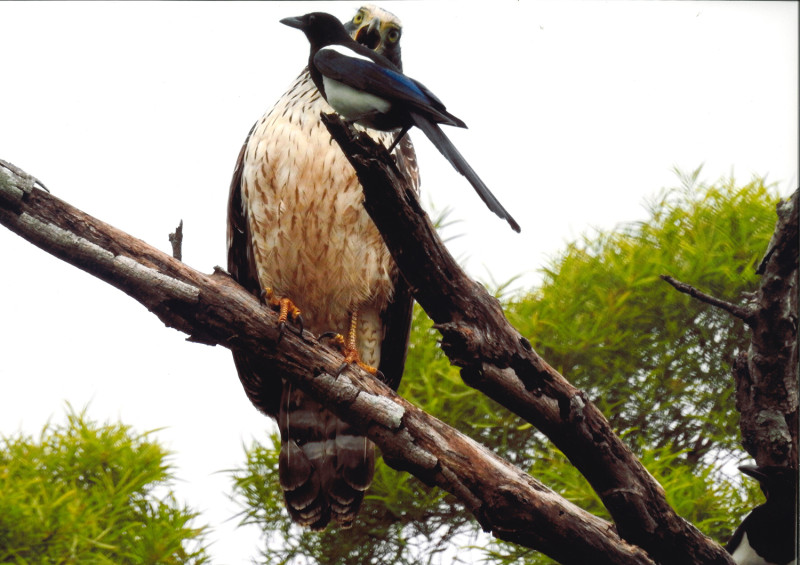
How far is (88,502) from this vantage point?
7.74 feet

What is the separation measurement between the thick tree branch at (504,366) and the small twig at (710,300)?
0.97 feet

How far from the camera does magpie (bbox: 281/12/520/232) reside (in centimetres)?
155

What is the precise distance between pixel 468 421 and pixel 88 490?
1167 millimetres

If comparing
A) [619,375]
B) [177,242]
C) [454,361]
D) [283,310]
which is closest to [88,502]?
[283,310]

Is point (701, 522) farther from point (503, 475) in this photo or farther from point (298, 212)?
point (298, 212)

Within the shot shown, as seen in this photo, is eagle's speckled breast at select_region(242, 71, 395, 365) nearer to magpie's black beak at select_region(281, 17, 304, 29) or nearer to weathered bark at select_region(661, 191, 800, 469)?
magpie's black beak at select_region(281, 17, 304, 29)

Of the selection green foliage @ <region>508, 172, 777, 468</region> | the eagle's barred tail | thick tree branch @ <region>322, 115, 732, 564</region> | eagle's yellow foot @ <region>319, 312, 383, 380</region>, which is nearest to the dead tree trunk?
thick tree branch @ <region>322, 115, 732, 564</region>

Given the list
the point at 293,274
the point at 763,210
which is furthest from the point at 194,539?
the point at 763,210

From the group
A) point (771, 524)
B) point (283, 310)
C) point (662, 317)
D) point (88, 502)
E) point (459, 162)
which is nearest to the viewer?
point (459, 162)

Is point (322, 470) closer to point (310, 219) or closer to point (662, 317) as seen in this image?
point (310, 219)

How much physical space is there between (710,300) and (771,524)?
49cm

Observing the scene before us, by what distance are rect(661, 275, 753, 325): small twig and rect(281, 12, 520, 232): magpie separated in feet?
1.45

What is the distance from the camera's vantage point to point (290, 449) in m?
2.62

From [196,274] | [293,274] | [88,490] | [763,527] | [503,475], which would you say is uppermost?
[293,274]
